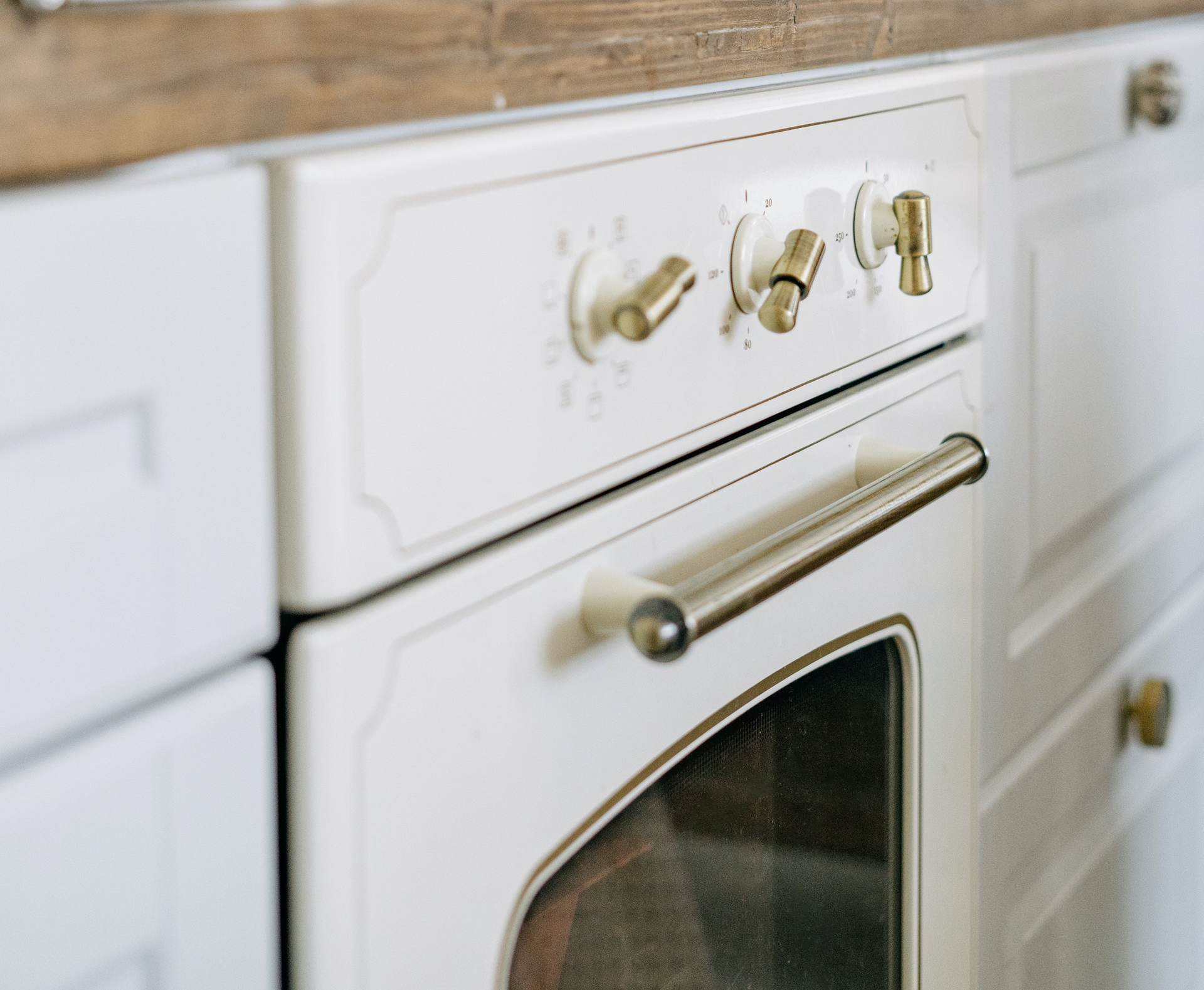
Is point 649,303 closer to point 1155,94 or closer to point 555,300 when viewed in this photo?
point 555,300

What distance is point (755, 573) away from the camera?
15.3 inches

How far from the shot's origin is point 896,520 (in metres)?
0.46

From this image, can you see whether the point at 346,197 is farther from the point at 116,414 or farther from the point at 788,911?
the point at 788,911

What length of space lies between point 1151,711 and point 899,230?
0.47 m

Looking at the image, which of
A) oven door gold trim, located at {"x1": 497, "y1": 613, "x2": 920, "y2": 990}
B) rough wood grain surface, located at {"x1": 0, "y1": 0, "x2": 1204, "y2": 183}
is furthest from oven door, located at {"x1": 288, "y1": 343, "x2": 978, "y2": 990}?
rough wood grain surface, located at {"x1": 0, "y1": 0, "x2": 1204, "y2": 183}

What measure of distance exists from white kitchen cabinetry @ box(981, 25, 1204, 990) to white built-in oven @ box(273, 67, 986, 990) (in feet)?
0.29

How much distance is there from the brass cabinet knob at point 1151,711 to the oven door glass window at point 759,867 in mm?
320

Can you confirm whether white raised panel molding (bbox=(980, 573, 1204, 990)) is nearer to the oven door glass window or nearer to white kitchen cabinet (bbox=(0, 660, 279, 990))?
the oven door glass window

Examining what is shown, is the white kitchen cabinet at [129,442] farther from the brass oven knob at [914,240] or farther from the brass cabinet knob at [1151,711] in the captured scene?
the brass cabinet knob at [1151,711]

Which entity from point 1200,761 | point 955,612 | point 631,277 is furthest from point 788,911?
point 1200,761

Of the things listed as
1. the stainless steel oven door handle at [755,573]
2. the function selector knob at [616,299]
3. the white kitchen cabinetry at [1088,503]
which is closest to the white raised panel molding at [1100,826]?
the white kitchen cabinetry at [1088,503]

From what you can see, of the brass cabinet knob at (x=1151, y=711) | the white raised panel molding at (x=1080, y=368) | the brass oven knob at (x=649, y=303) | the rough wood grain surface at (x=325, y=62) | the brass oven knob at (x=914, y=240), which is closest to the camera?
the rough wood grain surface at (x=325, y=62)

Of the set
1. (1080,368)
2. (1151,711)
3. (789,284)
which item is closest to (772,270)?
(789,284)

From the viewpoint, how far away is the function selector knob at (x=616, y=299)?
1.13 ft
